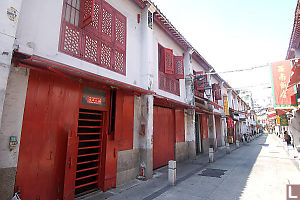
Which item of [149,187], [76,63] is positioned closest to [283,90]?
[149,187]

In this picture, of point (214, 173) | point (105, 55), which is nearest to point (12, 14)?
point (105, 55)

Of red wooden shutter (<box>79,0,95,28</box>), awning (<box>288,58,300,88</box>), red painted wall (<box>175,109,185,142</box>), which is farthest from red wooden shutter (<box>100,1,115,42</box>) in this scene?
awning (<box>288,58,300,88</box>)

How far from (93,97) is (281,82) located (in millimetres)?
10439

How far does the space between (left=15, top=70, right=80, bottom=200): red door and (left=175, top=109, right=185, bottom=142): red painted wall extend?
7917 mm

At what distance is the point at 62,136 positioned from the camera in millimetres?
4934

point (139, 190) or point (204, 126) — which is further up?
point (204, 126)

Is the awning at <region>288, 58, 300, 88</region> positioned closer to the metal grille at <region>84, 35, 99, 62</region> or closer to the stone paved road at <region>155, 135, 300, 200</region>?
the stone paved road at <region>155, 135, 300, 200</region>

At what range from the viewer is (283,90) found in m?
9.20

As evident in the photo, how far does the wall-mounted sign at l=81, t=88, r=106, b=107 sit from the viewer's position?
5.78 metres

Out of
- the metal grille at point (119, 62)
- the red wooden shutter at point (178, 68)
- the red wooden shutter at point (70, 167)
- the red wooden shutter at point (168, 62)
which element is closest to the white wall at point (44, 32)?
the metal grille at point (119, 62)

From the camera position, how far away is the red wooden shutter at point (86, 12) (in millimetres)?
5387

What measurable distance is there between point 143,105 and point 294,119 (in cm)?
1523

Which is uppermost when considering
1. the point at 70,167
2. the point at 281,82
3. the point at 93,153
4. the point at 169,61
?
the point at 169,61

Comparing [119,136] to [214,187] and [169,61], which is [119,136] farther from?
[169,61]
